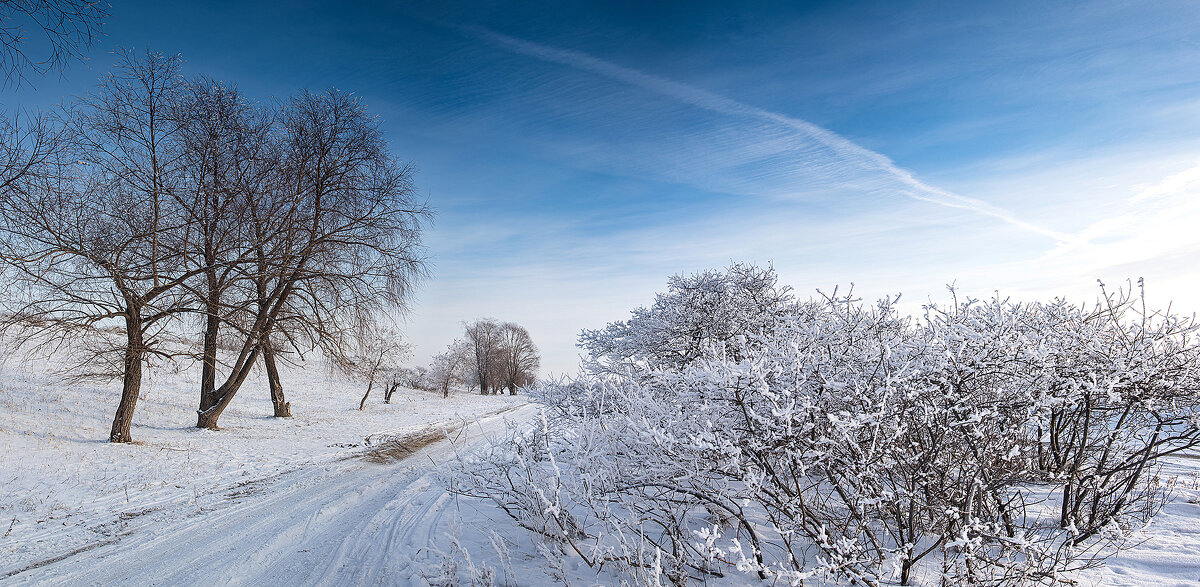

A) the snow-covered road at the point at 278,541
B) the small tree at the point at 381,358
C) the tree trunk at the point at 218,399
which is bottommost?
the snow-covered road at the point at 278,541

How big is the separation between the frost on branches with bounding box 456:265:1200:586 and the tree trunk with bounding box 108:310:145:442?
438 inches

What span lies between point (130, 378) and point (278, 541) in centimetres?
887

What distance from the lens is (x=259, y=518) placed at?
22.9 feet

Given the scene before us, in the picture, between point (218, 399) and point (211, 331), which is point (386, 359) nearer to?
point (218, 399)

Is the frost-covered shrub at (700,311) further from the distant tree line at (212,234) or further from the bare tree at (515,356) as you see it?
the bare tree at (515,356)

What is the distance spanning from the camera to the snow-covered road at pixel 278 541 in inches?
198

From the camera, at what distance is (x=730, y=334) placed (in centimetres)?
992

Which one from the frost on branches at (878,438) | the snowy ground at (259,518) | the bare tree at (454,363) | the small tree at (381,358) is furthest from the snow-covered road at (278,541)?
the bare tree at (454,363)

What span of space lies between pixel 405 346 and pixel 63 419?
21060 mm

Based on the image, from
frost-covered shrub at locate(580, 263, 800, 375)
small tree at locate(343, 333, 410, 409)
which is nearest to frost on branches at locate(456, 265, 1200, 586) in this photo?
frost-covered shrub at locate(580, 263, 800, 375)

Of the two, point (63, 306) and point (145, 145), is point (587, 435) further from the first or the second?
point (145, 145)

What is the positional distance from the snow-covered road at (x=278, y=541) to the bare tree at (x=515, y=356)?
53.0 meters

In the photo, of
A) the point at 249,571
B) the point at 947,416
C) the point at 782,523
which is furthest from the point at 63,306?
the point at 947,416

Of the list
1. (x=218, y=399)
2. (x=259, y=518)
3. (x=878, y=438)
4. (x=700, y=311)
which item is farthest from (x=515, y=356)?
(x=878, y=438)
